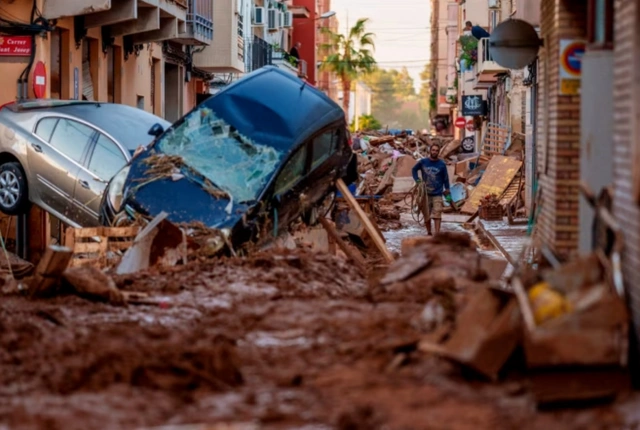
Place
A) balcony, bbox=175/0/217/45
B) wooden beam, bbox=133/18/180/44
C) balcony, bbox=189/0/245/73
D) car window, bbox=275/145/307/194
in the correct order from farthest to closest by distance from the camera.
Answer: balcony, bbox=189/0/245/73 < balcony, bbox=175/0/217/45 < wooden beam, bbox=133/18/180/44 < car window, bbox=275/145/307/194

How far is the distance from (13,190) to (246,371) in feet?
34.8

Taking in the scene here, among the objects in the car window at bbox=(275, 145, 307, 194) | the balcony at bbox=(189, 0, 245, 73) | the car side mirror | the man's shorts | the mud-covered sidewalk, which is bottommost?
the man's shorts

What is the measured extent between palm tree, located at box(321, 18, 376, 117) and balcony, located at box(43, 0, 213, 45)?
66.7 m

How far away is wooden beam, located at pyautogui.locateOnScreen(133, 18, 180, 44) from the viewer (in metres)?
32.6

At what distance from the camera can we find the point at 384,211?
3231 centimetres

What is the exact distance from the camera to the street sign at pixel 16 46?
73.8ft

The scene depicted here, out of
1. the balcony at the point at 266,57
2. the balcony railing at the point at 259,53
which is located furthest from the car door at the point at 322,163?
the balcony railing at the point at 259,53

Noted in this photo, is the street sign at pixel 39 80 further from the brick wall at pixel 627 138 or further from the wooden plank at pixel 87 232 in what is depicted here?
the brick wall at pixel 627 138

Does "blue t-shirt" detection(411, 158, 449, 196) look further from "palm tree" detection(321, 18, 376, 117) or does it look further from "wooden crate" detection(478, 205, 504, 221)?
"palm tree" detection(321, 18, 376, 117)

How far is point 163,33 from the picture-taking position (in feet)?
109

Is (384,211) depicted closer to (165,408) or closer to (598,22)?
(598,22)

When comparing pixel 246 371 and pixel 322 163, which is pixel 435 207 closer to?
pixel 322 163

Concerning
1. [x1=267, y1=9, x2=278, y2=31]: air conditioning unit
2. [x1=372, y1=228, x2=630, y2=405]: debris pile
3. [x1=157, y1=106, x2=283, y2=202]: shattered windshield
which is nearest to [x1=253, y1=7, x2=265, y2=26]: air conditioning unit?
[x1=267, y1=9, x2=278, y2=31]: air conditioning unit

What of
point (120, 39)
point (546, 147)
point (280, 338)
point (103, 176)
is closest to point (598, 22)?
point (546, 147)
